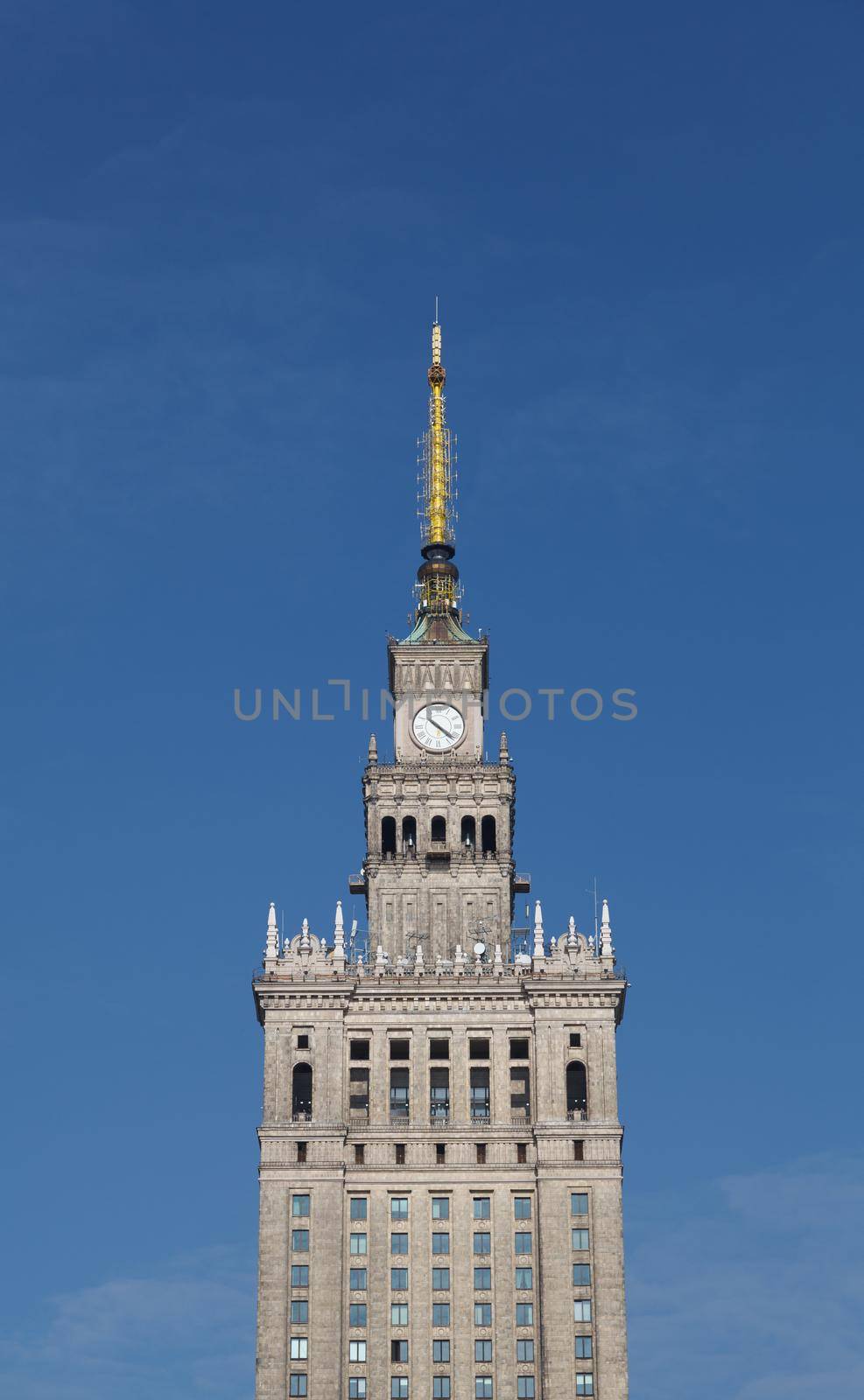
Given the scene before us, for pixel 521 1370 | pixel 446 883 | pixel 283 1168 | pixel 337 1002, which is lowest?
pixel 521 1370

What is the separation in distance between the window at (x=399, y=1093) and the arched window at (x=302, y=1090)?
19.1 ft

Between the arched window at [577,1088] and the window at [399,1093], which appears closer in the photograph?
the arched window at [577,1088]

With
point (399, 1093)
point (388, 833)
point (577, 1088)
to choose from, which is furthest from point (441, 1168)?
point (388, 833)

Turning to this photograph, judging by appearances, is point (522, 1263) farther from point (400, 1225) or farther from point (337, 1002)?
point (337, 1002)

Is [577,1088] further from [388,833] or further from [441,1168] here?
[388,833]

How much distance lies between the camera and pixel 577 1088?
183 metres

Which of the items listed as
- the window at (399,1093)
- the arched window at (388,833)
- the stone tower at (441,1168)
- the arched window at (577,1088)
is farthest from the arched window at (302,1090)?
the arched window at (388,833)

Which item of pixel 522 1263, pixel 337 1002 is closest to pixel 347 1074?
pixel 337 1002

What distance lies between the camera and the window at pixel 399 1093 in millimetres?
181750

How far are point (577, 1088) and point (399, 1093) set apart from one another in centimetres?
1261

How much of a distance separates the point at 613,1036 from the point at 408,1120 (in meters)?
15.8

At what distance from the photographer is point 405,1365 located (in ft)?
564

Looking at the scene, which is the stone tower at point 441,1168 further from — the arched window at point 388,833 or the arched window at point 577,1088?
the arched window at point 388,833

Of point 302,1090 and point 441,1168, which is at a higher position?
point 302,1090
